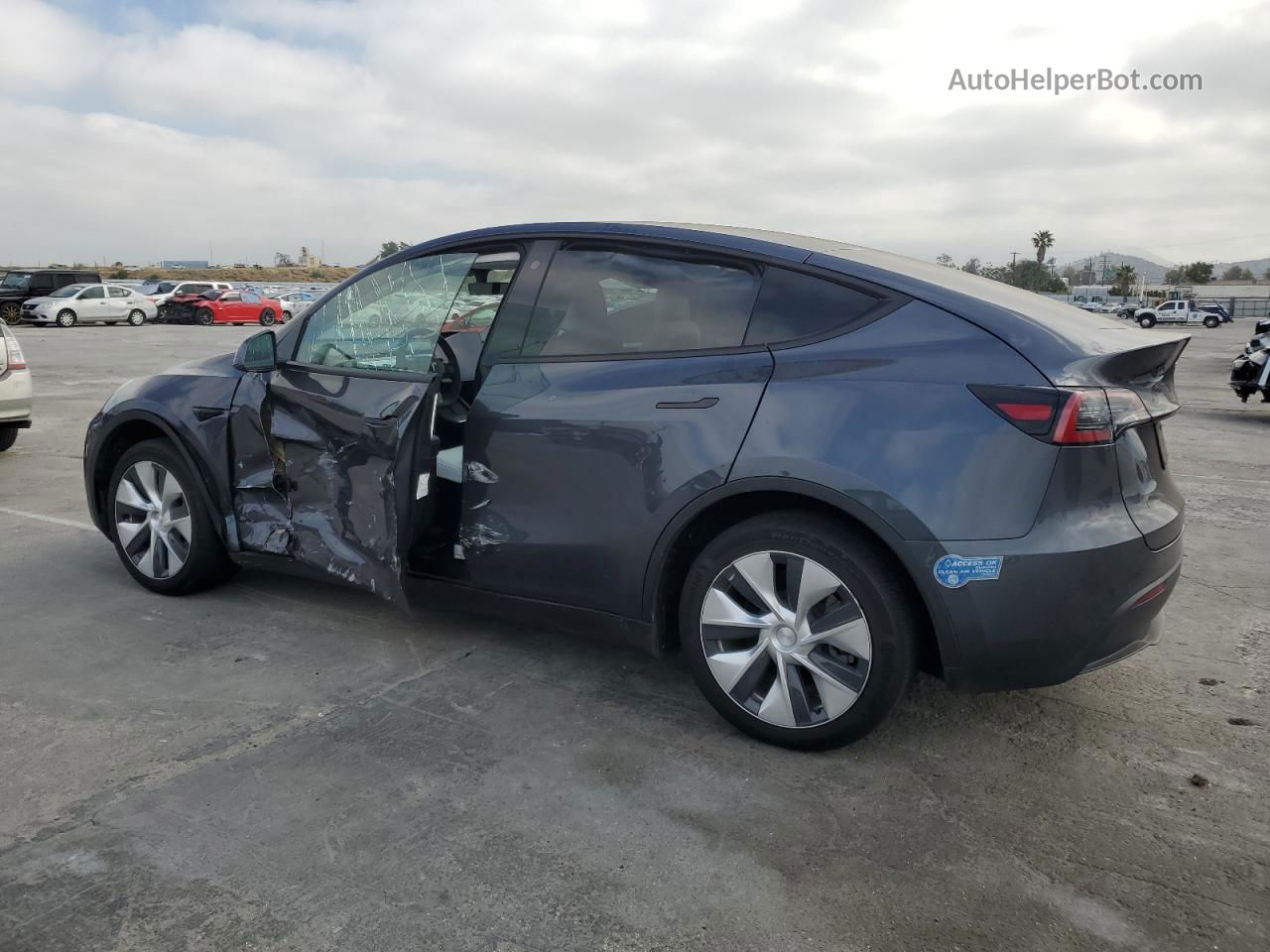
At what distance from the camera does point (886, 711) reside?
120 inches

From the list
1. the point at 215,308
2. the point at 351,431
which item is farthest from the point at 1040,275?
the point at 351,431

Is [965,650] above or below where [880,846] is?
above

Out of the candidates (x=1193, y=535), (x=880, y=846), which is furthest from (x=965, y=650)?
(x=1193, y=535)

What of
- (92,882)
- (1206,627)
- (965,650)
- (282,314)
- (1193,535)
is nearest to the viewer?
(92,882)

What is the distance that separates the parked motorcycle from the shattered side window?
11023 millimetres

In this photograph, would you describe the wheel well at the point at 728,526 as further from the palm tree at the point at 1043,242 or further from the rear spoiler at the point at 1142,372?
the palm tree at the point at 1043,242

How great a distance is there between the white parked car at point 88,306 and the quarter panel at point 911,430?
36279mm

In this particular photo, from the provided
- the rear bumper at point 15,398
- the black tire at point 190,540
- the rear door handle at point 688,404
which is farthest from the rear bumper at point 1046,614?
the rear bumper at point 15,398

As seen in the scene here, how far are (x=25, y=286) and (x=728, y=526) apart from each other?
38772 mm

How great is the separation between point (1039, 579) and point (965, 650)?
0.30 m

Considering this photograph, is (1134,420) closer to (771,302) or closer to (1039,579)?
(1039,579)

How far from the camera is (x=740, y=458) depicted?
3.13 meters

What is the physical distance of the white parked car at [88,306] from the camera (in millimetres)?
33188

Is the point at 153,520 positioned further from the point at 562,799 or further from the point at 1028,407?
the point at 1028,407
